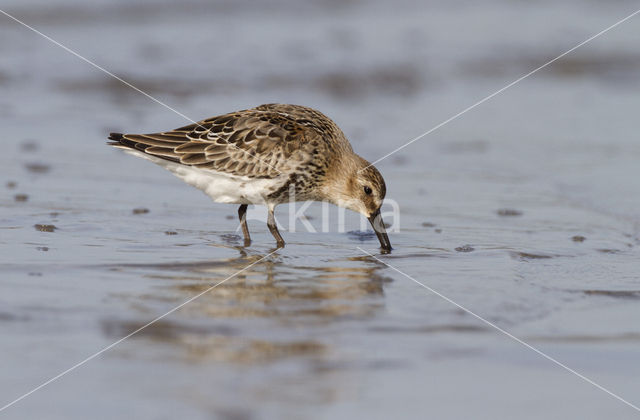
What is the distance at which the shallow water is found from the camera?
429 centimetres

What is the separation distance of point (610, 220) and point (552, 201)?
0.78 meters

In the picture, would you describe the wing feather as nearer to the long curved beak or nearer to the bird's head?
the bird's head

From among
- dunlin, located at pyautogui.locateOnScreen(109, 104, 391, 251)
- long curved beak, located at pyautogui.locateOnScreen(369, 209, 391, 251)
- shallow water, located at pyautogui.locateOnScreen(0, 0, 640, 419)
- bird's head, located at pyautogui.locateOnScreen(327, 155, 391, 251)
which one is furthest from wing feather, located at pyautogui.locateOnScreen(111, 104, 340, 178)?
long curved beak, located at pyautogui.locateOnScreen(369, 209, 391, 251)

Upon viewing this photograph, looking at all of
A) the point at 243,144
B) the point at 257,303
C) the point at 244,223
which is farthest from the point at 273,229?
the point at 257,303

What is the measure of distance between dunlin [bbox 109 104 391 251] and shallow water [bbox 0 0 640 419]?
1.17ft

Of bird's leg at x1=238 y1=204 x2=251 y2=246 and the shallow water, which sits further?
bird's leg at x1=238 y1=204 x2=251 y2=246

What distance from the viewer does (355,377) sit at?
14.3 feet

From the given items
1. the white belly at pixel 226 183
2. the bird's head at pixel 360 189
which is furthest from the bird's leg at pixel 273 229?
the bird's head at pixel 360 189

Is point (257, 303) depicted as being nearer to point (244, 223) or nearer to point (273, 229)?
point (273, 229)

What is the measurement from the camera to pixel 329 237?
759 cm

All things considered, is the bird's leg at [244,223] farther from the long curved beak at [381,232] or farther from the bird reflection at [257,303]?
the long curved beak at [381,232]

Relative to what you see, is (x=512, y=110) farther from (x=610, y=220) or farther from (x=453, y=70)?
(x=610, y=220)

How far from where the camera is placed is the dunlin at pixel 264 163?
24.2ft

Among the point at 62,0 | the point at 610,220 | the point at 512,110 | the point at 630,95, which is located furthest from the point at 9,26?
the point at 610,220
